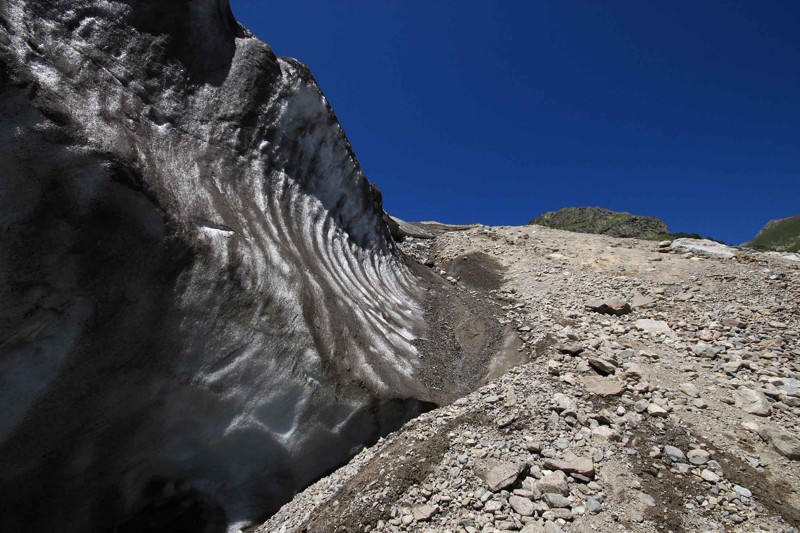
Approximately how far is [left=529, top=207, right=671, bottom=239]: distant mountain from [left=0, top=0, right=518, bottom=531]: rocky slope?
142ft

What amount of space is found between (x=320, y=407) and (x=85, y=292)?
4358mm

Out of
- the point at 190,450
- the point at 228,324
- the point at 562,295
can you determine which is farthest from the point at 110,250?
the point at 562,295

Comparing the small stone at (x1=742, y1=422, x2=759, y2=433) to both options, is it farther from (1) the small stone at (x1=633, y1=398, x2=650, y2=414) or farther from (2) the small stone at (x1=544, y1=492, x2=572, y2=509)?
(2) the small stone at (x1=544, y1=492, x2=572, y2=509)

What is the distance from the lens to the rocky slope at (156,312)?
19.3 ft

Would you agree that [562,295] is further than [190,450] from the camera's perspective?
Yes

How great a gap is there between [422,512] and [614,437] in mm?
3678

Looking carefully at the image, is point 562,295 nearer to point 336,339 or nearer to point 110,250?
point 336,339

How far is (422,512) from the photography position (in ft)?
19.1

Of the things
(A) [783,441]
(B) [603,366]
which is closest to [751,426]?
(A) [783,441]

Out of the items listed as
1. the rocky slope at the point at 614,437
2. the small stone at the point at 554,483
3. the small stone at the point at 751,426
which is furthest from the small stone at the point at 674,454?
the small stone at the point at 554,483

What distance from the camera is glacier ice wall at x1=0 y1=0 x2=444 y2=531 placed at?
19.3ft

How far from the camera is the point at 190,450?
677cm

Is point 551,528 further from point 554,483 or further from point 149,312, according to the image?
point 149,312

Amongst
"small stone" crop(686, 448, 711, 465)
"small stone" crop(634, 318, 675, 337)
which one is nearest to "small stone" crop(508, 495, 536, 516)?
"small stone" crop(686, 448, 711, 465)
